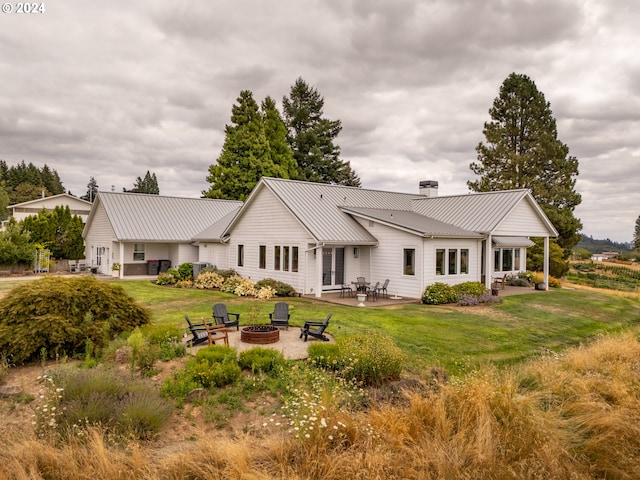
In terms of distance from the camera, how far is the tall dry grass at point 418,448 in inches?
197

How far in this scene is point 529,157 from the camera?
36.0 m

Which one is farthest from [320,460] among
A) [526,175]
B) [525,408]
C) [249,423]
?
[526,175]

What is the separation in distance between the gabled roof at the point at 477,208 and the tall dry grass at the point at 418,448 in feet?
51.8

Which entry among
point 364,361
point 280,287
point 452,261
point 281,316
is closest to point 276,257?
point 280,287

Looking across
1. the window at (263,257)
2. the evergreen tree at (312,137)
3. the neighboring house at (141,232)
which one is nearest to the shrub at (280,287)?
the window at (263,257)

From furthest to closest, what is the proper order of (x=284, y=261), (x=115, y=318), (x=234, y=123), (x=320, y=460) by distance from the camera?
1. (x=234, y=123)
2. (x=284, y=261)
3. (x=115, y=318)
4. (x=320, y=460)

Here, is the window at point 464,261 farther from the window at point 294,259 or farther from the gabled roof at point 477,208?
the window at point 294,259

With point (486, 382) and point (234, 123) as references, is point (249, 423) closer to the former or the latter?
point (486, 382)

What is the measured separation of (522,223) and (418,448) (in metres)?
21.9

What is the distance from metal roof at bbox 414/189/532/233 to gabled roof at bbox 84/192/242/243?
16.2 m

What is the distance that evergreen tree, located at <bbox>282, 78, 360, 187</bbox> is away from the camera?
49.0 meters

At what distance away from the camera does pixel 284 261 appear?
21.5m

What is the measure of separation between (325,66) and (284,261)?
9757 mm

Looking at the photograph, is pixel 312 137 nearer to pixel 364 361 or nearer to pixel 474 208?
pixel 474 208
